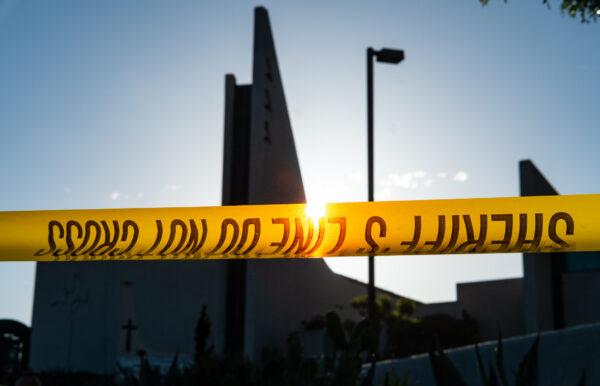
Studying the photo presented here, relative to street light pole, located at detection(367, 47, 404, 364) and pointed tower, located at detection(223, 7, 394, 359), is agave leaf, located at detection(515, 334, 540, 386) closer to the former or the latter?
street light pole, located at detection(367, 47, 404, 364)

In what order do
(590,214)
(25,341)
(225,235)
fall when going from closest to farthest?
(590,214), (225,235), (25,341)

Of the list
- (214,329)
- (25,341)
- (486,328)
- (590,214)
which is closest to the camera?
(590,214)

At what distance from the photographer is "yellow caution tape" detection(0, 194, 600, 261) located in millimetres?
3982

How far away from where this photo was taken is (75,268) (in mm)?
35969

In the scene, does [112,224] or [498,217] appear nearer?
[498,217]

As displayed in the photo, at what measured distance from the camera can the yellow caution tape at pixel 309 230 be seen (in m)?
3.98

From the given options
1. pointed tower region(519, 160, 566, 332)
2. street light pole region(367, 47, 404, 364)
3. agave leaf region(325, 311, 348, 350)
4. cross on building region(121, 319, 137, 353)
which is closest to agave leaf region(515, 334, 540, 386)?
agave leaf region(325, 311, 348, 350)

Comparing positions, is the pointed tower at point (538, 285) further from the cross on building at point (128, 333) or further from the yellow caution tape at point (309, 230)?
the yellow caution tape at point (309, 230)

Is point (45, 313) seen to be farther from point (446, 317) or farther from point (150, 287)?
point (446, 317)

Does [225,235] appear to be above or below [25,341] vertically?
above

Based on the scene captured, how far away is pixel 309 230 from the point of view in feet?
13.5

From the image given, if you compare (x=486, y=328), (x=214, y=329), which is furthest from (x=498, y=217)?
(x=486, y=328)

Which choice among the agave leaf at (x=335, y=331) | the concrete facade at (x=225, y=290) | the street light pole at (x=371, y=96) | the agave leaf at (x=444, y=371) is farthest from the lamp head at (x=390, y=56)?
the concrete facade at (x=225, y=290)

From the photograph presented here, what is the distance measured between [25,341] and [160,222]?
40202 mm
